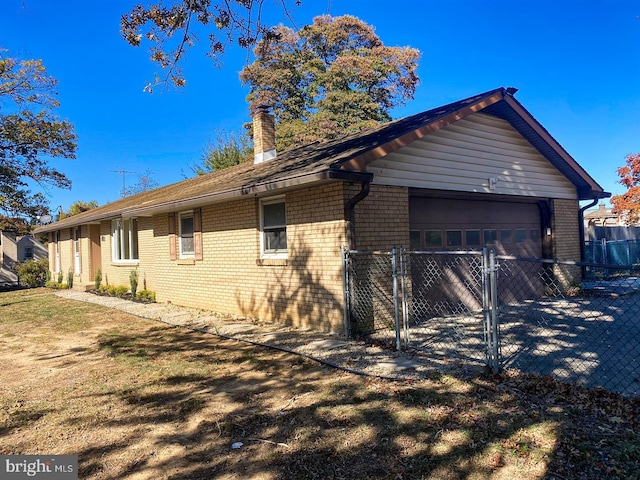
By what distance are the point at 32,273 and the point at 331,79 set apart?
19641mm

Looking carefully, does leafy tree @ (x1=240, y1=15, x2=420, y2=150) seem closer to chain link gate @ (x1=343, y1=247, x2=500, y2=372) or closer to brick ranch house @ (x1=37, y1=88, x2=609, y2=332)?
brick ranch house @ (x1=37, y1=88, x2=609, y2=332)

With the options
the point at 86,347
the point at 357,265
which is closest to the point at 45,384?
the point at 86,347

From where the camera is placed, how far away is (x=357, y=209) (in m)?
7.21

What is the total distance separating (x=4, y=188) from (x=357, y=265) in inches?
798

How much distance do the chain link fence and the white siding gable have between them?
1.55 meters

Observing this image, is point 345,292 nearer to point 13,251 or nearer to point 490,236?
point 490,236

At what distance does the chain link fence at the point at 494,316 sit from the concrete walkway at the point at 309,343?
380 mm

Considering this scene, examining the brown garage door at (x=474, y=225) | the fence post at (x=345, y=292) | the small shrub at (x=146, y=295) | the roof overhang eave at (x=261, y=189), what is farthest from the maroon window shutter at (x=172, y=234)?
the brown garage door at (x=474, y=225)

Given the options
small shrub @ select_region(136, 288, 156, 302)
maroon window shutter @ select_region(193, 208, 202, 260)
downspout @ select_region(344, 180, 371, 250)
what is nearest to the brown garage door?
downspout @ select_region(344, 180, 371, 250)

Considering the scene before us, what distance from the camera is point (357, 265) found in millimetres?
7191

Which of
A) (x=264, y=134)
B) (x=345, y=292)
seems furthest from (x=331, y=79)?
(x=345, y=292)

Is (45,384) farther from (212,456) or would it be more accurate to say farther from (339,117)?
(339,117)

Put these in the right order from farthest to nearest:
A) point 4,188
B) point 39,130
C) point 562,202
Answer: point 4,188 → point 39,130 → point 562,202

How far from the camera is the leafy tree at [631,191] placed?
3150 cm
